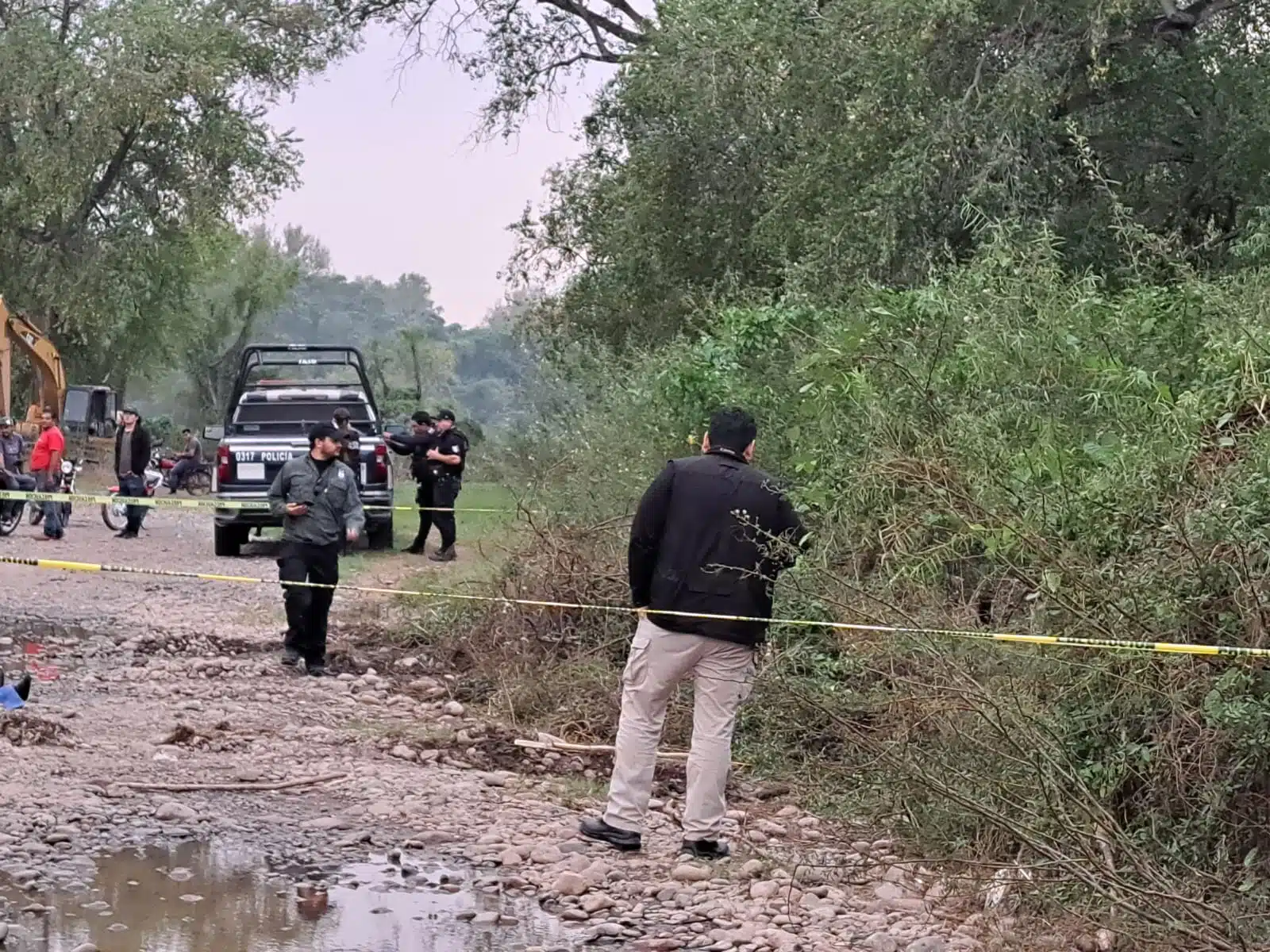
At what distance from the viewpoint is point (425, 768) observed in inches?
319

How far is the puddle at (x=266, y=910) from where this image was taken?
5488mm

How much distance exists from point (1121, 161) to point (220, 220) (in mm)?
22818

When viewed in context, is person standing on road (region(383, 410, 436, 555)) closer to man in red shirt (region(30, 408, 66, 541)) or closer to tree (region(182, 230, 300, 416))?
man in red shirt (region(30, 408, 66, 541))

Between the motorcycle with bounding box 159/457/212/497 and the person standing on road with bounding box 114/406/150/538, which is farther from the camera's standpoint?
the motorcycle with bounding box 159/457/212/497

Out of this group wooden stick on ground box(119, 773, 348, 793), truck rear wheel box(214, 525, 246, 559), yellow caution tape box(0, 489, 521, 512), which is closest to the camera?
wooden stick on ground box(119, 773, 348, 793)

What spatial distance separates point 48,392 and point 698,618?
2607cm

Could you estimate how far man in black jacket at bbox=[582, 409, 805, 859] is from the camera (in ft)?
21.9

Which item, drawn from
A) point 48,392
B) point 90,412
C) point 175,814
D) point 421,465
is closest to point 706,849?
point 175,814

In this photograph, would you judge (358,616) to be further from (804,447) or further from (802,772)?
(802,772)

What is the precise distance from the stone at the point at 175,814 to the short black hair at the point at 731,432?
2665mm

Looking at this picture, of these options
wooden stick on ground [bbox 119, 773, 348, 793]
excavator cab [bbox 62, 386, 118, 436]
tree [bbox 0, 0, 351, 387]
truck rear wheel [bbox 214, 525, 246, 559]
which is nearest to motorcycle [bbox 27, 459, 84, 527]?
truck rear wheel [bbox 214, 525, 246, 559]

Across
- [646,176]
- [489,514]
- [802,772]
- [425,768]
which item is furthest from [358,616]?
[646,176]

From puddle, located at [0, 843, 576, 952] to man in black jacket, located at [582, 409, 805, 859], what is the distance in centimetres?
82

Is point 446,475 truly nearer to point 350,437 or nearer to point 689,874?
point 350,437
